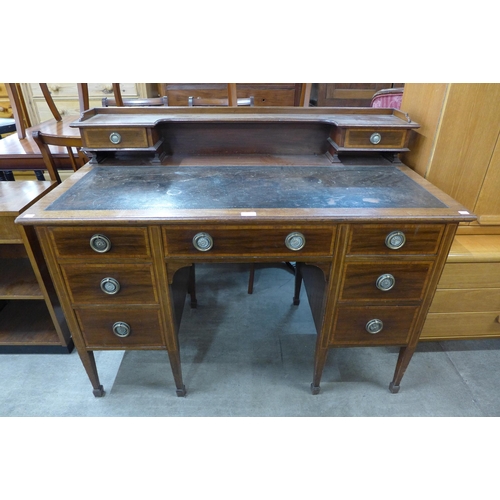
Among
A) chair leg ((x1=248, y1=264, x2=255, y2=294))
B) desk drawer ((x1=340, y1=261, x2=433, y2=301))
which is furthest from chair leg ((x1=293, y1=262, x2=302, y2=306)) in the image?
desk drawer ((x1=340, y1=261, x2=433, y2=301))

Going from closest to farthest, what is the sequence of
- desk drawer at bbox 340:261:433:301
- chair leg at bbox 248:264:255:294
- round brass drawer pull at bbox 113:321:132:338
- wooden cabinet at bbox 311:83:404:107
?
desk drawer at bbox 340:261:433:301, round brass drawer pull at bbox 113:321:132:338, chair leg at bbox 248:264:255:294, wooden cabinet at bbox 311:83:404:107

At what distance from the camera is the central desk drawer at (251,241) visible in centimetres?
101

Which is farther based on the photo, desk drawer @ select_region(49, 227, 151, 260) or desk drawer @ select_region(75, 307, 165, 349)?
desk drawer @ select_region(75, 307, 165, 349)

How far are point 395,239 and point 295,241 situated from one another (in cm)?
30

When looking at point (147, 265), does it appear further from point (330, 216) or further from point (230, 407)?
point (230, 407)

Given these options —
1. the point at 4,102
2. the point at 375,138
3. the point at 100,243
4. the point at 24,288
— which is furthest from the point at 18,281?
the point at 4,102

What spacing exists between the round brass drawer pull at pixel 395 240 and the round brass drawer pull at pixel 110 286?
861 millimetres

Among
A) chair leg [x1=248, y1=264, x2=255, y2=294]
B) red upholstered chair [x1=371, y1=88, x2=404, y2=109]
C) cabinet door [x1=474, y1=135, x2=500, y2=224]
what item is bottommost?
chair leg [x1=248, y1=264, x2=255, y2=294]

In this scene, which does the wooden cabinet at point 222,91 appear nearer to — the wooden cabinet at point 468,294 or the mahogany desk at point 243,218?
the mahogany desk at point 243,218

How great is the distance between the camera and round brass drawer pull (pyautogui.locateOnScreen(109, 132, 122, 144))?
1273mm

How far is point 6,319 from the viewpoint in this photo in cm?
166

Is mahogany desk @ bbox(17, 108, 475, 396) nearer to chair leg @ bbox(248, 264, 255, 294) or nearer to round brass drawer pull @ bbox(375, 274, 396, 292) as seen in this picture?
round brass drawer pull @ bbox(375, 274, 396, 292)

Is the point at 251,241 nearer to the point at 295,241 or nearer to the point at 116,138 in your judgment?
the point at 295,241

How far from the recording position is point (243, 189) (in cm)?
114
